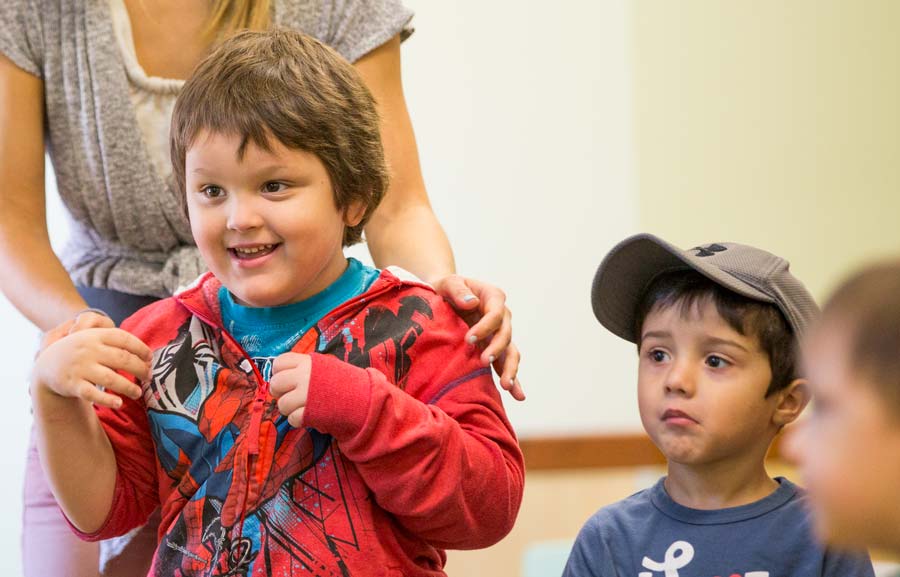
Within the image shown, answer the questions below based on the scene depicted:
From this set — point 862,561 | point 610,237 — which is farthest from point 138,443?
point 610,237

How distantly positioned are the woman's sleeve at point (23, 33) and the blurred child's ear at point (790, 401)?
1.13 meters

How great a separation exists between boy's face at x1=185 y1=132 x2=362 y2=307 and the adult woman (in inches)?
12.3

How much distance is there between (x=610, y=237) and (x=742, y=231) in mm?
432

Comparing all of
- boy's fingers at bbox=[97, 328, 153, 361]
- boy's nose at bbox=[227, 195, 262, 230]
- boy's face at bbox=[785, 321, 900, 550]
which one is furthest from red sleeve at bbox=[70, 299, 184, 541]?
boy's face at bbox=[785, 321, 900, 550]

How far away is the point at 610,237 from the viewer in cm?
297

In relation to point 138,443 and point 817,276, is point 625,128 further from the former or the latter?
point 138,443

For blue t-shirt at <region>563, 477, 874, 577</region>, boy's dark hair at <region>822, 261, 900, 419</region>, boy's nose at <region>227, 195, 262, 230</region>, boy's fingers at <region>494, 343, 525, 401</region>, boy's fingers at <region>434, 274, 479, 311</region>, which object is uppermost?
boy's nose at <region>227, 195, 262, 230</region>

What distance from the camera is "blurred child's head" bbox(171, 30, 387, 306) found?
46.6 inches

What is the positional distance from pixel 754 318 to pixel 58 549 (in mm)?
967

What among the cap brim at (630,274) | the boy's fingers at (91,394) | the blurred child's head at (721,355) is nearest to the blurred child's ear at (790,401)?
the blurred child's head at (721,355)

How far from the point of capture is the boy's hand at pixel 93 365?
3.78ft

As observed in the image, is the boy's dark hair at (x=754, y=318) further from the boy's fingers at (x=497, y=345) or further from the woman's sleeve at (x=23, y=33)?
the woman's sleeve at (x=23, y=33)

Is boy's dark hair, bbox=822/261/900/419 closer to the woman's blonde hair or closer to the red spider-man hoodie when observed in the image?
the red spider-man hoodie

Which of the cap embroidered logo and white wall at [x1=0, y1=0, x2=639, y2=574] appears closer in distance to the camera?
the cap embroidered logo
